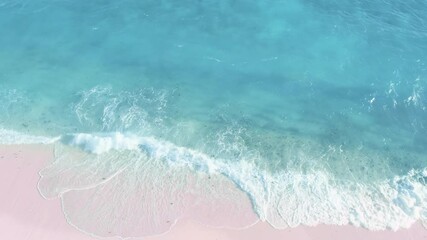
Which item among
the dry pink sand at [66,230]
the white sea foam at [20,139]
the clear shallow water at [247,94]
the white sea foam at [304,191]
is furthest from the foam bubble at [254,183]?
the white sea foam at [20,139]

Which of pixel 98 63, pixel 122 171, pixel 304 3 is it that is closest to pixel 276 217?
pixel 122 171

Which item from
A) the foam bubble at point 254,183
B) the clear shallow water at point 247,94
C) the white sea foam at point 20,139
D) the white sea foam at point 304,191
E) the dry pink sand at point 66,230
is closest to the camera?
the dry pink sand at point 66,230

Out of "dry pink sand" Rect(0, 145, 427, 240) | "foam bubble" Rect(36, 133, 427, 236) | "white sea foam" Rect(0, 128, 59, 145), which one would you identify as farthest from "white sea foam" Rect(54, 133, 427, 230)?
"white sea foam" Rect(0, 128, 59, 145)

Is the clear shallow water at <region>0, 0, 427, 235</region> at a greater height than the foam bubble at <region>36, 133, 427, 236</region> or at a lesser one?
greater

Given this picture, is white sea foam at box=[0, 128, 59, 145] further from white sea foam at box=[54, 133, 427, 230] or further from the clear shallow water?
white sea foam at box=[54, 133, 427, 230]

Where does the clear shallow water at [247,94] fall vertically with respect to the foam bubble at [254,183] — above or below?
above

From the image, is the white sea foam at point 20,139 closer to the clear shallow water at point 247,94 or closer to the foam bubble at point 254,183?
the clear shallow water at point 247,94
